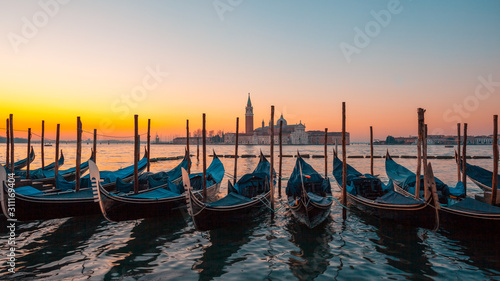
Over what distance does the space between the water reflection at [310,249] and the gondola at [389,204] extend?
126 centimetres

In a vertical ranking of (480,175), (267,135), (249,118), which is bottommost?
(480,175)

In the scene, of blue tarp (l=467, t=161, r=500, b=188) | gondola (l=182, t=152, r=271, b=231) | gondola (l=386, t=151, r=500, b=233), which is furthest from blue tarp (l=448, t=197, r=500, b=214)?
blue tarp (l=467, t=161, r=500, b=188)

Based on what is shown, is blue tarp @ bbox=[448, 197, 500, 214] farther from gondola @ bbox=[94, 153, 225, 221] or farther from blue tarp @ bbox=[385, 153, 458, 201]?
gondola @ bbox=[94, 153, 225, 221]

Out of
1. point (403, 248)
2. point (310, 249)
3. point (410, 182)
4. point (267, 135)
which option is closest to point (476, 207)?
point (403, 248)

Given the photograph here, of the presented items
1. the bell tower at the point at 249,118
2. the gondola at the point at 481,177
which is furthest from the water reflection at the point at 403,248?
the bell tower at the point at 249,118

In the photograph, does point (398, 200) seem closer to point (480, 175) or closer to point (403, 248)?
point (403, 248)

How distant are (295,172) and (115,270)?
6039 millimetres

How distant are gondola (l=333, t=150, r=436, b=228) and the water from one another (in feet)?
1.04

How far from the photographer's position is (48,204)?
7102mm

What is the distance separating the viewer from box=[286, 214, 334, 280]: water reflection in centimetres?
497

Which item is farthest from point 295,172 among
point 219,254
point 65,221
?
point 65,221

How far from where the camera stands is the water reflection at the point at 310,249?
497 cm

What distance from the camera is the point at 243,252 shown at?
5770 mm

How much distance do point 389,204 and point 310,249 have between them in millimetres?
2468
